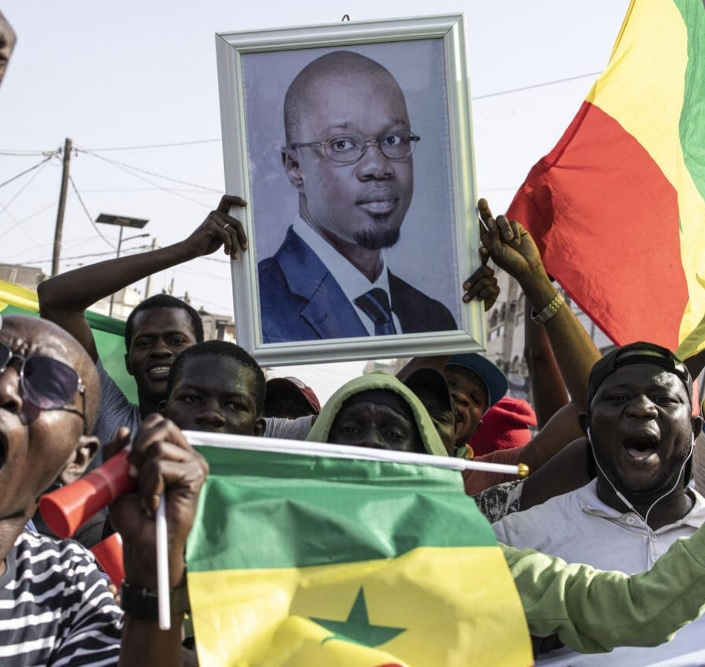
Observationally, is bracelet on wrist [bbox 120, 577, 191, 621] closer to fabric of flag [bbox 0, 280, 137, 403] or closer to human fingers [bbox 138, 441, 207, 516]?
human fingers [bbox 138, 441, 207, 516]

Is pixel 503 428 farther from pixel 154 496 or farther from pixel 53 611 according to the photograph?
pixel 154 496

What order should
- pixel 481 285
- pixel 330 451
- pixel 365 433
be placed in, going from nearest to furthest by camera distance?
pixel 330 451 < pixel 365 433 < pixel 481 285

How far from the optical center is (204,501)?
8.02 ft

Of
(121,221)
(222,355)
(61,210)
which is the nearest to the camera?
(222,355)

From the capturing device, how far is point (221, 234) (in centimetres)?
415

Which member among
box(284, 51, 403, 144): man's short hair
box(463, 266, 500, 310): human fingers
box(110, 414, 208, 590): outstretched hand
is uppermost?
box(284, 51, 403, 144): man's short hair

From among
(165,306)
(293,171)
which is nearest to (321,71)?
(293,171)

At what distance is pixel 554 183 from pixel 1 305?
8.74 feet

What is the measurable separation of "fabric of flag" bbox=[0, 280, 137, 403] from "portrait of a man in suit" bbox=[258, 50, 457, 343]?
1.37 m

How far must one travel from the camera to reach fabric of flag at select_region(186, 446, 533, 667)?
232 cm

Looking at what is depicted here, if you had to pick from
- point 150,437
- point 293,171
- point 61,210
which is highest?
point 61,210

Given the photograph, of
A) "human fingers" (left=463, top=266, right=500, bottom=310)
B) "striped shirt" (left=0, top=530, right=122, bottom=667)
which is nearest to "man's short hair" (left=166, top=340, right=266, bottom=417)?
"human fingers" (left=463, top=266, right=500, bottom=310)

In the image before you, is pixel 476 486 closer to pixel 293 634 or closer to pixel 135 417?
pixel 135 417

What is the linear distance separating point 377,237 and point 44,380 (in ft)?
6.63
